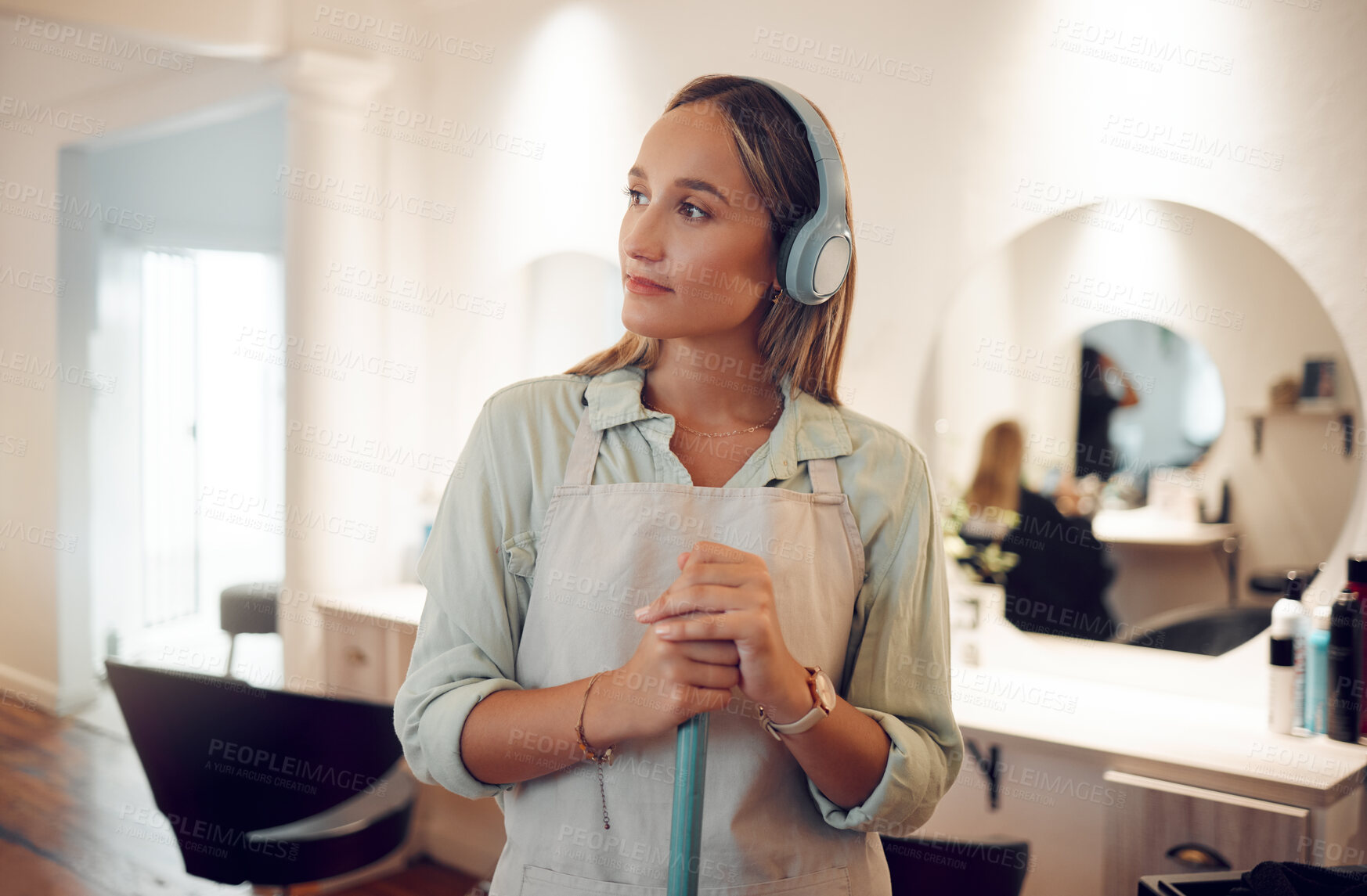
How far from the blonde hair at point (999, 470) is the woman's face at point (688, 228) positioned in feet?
4.67

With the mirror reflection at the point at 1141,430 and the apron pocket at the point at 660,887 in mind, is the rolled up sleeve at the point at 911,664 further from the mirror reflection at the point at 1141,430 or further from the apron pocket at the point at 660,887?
the mirror reflection at the point at 1141,430

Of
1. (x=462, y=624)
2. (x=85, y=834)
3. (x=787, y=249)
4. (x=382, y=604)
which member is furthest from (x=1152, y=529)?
(x=85, y=834)

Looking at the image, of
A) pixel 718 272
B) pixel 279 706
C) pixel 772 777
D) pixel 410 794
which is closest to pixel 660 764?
pixel 772 777

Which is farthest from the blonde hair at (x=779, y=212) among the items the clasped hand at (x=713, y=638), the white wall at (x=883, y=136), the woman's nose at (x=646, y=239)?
the white wall at (x=883, y=136)

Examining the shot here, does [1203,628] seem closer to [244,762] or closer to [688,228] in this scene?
[688,228]

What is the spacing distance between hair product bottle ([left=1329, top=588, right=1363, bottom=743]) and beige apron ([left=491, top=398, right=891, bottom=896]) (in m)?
1.15

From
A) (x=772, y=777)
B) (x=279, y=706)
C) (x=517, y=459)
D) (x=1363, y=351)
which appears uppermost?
(x=1363, y=351)

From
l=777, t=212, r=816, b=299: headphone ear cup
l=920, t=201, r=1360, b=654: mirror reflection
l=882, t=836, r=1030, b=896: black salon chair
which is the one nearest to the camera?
l=777, t=212, r=816, b=299: headphone ear cup

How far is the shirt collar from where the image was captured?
959 millimetres

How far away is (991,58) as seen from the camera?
219 centimetres

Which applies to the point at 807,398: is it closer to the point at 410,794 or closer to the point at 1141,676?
the point at 1141,676

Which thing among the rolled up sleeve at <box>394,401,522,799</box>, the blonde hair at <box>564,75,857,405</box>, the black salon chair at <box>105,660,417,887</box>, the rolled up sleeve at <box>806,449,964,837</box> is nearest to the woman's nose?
the blonde hair at <box>564,75,857,405</box>

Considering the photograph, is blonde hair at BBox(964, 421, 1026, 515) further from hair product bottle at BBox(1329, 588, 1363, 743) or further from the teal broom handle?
the teal broom handle

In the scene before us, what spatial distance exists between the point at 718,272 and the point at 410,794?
1.71 metres
